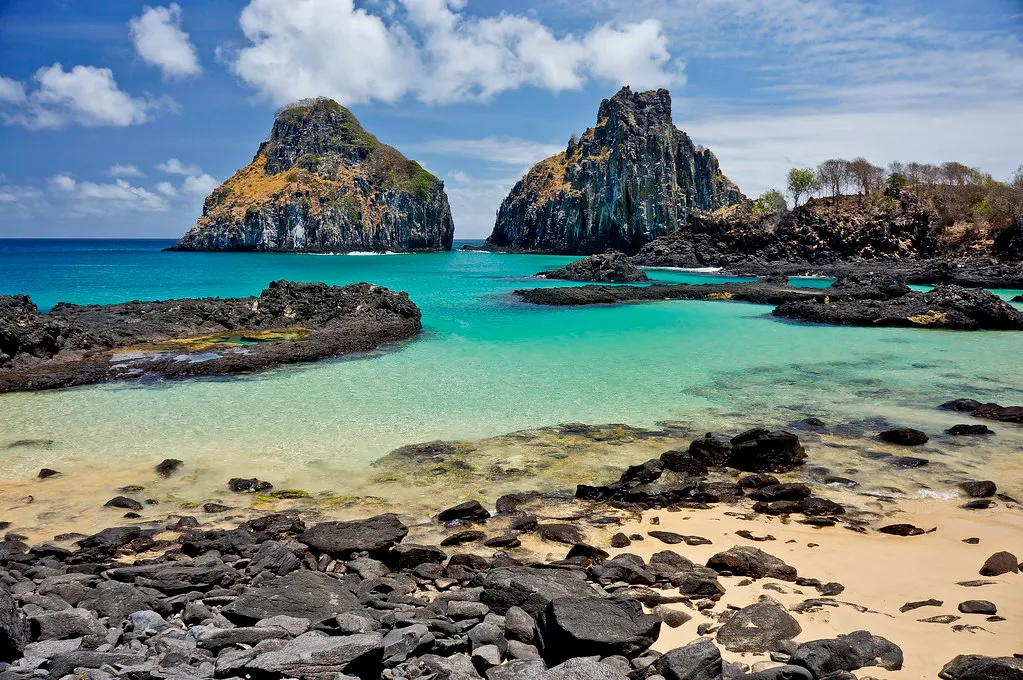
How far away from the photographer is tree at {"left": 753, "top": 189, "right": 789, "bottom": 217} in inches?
3463

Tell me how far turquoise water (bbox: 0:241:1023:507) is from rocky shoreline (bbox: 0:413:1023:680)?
9.98 feet

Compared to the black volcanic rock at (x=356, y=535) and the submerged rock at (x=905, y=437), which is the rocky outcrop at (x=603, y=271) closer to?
the submerged rock at (x=905, y=437)

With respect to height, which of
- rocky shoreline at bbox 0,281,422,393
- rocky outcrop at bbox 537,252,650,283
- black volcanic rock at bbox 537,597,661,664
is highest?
rocky outcrop at bbox 537,252,650,283

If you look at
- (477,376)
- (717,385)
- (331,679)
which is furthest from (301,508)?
(717,385)

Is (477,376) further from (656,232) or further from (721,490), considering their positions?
(656,232)

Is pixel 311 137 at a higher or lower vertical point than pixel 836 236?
higher

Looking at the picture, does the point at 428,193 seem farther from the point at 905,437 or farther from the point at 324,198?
the point at 905,437

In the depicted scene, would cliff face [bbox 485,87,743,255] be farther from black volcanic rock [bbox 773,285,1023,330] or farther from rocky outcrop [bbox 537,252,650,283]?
black volcanic rock [bbox 773,285,1023,330]

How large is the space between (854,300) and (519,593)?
1407 inches

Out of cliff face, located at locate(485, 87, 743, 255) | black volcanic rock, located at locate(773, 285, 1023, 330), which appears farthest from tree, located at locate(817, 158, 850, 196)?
black volcanic rock, located at locate(773, 285, 1023, 330)

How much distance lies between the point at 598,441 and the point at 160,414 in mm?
9858

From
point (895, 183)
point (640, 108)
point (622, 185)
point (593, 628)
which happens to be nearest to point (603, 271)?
point (895, 183)

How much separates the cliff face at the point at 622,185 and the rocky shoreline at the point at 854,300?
74.7m

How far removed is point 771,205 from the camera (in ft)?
321
